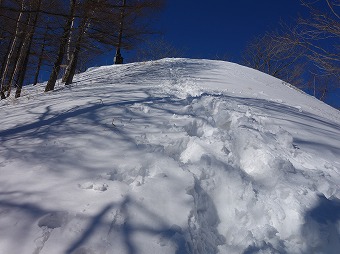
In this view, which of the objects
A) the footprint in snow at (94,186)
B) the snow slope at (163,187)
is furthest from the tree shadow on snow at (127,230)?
the footprint in snow at (94,186)

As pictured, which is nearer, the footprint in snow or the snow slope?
the snow slope

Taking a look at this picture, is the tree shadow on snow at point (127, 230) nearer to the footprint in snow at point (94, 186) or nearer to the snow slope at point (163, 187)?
the snow slope at point (163, 187)

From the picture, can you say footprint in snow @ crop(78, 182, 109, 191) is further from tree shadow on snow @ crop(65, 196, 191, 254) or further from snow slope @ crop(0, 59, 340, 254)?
tree shadow on snow @ crop(65, 196, 191, 254)

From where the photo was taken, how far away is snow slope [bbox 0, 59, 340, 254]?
4.52 ft

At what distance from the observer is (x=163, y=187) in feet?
5.74

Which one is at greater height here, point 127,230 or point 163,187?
point 163,187

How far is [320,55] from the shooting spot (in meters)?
3.58

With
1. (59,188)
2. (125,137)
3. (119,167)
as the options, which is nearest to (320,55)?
(125,137)

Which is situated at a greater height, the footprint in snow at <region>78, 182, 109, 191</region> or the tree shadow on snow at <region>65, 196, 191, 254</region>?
the footprint in snow at <region>78, 182, 109, 191</region>

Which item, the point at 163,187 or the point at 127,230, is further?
the point at 163,187

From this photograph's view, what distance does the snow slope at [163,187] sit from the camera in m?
1.38

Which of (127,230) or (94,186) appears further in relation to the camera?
(94,186)

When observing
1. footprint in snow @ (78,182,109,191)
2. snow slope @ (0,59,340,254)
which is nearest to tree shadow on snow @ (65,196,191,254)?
snow slope @ (0,59,340,254)

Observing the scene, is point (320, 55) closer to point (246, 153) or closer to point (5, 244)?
point (246, 153)
